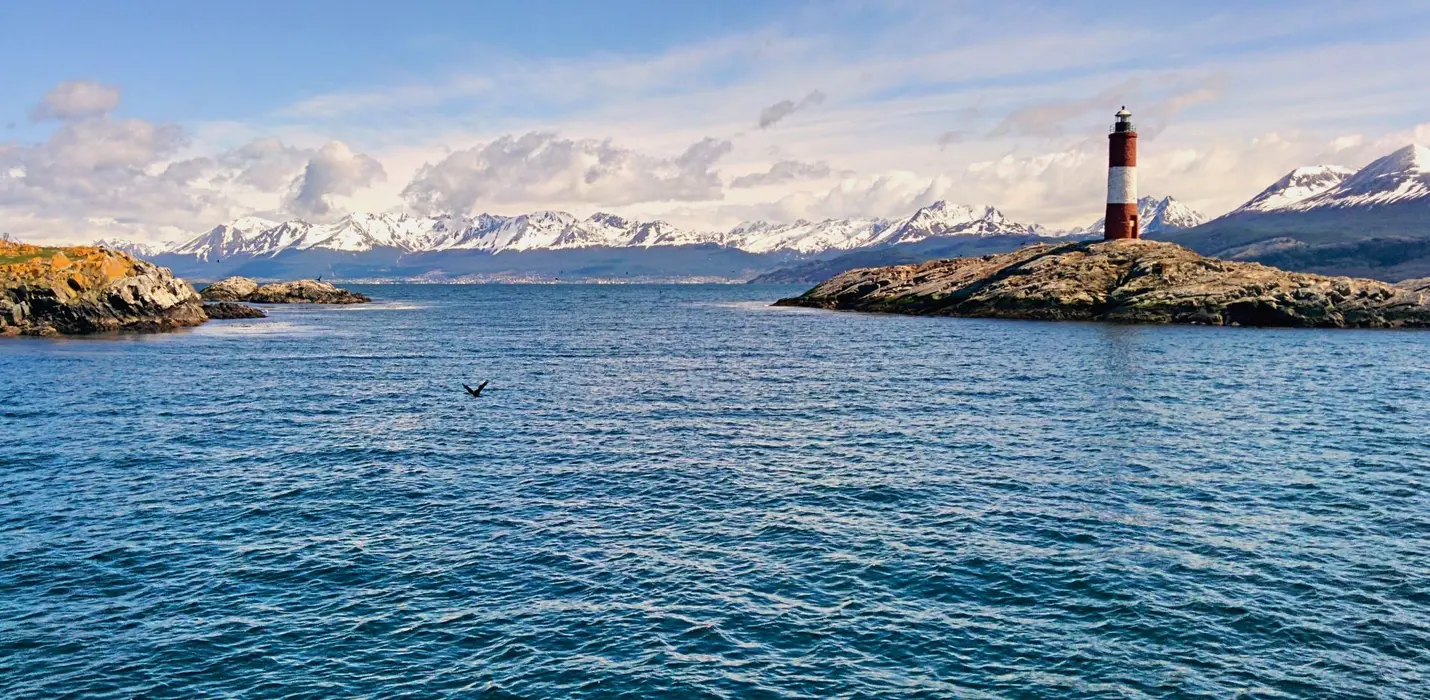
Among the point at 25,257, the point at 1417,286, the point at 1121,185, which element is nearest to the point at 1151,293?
the point at 1121,185

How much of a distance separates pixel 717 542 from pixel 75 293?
384 feet

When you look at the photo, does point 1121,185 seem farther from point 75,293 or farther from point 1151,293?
point 75,293

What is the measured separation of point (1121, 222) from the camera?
522ft

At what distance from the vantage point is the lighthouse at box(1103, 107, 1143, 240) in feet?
481

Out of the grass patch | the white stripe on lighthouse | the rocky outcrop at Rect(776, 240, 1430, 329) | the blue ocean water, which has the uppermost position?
the white stripe on lighthouse

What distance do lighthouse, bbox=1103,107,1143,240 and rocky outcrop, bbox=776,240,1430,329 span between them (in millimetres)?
3616

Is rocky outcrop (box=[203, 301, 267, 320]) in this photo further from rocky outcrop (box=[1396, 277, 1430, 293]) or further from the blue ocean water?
rocky outcrop (box=[1396, 277, 1430, 293])

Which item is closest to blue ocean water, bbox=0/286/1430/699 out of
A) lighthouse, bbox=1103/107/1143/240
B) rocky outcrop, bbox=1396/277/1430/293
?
rocky outcrop, bbox=1396/277/1430/293

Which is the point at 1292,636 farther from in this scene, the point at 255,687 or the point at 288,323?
the point at 288,323

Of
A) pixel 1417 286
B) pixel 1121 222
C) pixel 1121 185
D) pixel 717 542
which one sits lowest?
pixel 717 542

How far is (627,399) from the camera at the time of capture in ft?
217

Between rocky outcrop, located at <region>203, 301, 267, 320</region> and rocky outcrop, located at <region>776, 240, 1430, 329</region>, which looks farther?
rocky outcrop, located at <region>203, 301, 267, 320</region>

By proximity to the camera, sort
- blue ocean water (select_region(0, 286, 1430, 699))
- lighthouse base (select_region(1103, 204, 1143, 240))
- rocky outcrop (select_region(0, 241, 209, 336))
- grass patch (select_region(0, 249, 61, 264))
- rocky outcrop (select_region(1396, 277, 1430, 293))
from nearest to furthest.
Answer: blue ocean water (select_region(0, 286, 1430, 699)), rocky outcrop (select_region(0, 241, 209, 336)), grass patch (select_region(0, 249, 61, 264)), rocky outcrop (select_region(1396, 277, 1430, 293)), lighthouse base (select_region(1103, 204, 1143, 240))

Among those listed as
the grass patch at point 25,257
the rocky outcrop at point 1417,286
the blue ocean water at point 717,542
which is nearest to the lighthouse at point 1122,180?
the rocky outcrop at point 1417,286
